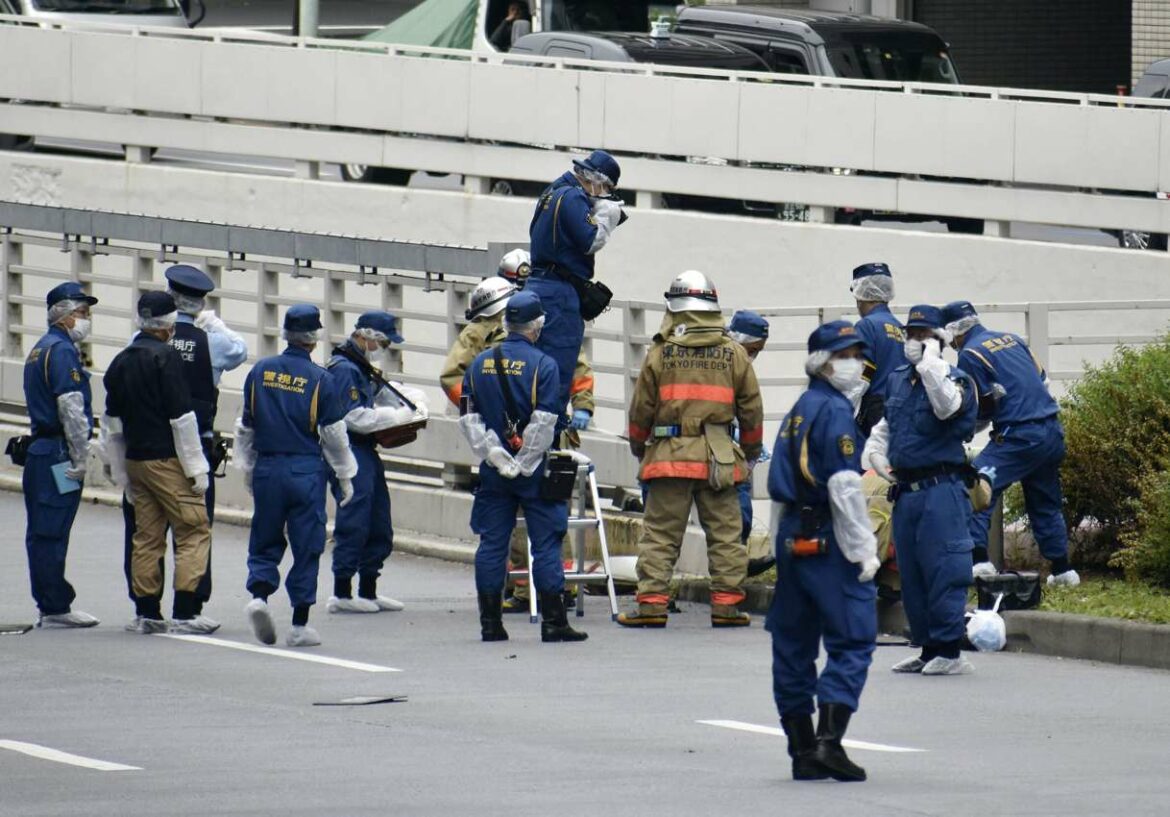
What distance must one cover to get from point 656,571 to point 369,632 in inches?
68.0

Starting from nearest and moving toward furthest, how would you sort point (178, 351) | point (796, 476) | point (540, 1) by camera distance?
point (796, 476), point (178, 351), point (540, 1)

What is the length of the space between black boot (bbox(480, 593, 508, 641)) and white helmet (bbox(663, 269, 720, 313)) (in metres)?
1.95

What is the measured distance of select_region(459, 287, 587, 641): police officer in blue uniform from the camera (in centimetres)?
1343

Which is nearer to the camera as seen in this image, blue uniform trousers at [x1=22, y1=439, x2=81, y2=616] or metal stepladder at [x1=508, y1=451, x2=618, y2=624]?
blue uniform trousers at [x1=22, y1=439, x2=81, y2=616]

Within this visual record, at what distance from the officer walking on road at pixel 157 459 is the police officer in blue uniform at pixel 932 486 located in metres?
3.99

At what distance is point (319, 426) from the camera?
13414 mm

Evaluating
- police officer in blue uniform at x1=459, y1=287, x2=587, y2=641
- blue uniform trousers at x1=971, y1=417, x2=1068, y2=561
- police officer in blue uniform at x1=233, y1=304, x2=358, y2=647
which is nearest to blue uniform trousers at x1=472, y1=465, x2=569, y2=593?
police officer in blue uniform at x1=459, y1=287, x2=587, y2=641

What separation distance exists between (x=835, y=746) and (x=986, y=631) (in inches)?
158

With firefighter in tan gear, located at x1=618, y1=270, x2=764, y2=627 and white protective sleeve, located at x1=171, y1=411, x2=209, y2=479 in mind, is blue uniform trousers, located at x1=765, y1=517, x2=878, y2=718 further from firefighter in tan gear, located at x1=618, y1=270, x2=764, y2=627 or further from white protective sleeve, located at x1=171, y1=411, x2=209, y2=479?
white protective sleeve, located at x1=171, y1=411, x2=209, y2=479

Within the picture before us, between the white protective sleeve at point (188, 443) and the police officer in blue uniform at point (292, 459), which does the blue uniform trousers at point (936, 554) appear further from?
the white protective sleeve at point (188, 443)

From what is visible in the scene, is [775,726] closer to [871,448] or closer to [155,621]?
[871,448]

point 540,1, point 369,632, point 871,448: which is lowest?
point 369,632

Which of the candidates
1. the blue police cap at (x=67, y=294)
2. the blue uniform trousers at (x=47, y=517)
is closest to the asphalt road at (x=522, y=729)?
the blue uniform trousers at (x=47, y=517)

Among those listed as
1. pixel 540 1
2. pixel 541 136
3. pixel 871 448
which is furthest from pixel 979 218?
pixel 871 448
